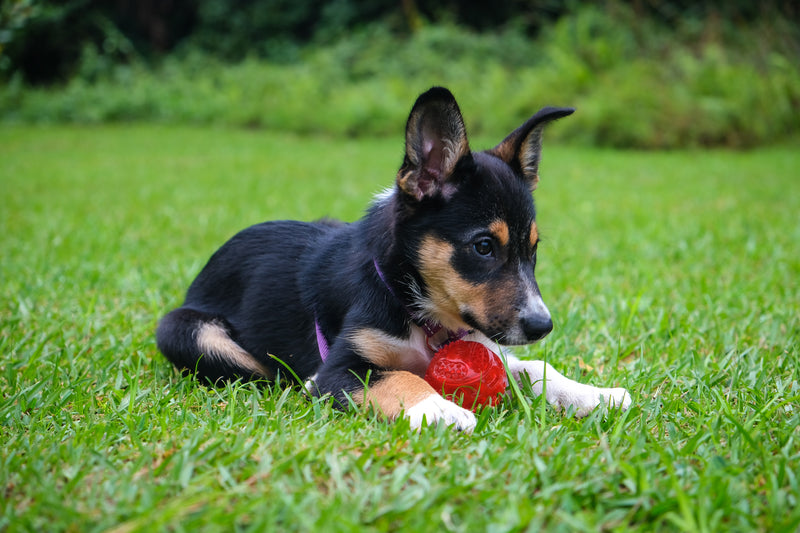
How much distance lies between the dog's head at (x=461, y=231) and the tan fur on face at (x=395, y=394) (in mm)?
372

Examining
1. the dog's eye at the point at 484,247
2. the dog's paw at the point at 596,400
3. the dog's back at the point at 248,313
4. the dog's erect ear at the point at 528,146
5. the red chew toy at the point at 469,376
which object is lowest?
the dog's paw at the point at 596,400

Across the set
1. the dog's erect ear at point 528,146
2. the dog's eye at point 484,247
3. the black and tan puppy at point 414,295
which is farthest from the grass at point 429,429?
the dog's erect ear at point 528,146

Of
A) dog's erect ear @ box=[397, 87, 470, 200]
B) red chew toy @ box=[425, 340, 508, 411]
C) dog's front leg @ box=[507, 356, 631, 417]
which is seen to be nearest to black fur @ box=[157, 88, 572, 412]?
dog's erect ear @ box=[397, 87, 470, 200]

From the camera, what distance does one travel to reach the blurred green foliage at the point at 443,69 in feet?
52.2

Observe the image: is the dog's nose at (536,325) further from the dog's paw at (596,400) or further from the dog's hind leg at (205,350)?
the dog's hind leg at (205,350)

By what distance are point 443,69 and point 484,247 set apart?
19.5 meters

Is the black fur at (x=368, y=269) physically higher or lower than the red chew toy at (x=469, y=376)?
higher

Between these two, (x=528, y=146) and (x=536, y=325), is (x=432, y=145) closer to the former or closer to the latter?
(x=528, y=146)

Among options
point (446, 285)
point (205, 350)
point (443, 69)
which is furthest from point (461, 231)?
point (443, 69)

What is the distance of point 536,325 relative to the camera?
2758mm

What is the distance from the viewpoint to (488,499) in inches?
82.4

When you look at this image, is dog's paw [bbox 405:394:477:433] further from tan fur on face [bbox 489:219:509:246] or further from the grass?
tan fur on face [bbox 489:219:509:246]

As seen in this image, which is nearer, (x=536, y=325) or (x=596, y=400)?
(x=536, y=325)

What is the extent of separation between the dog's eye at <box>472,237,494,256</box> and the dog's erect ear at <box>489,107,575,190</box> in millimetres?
614
